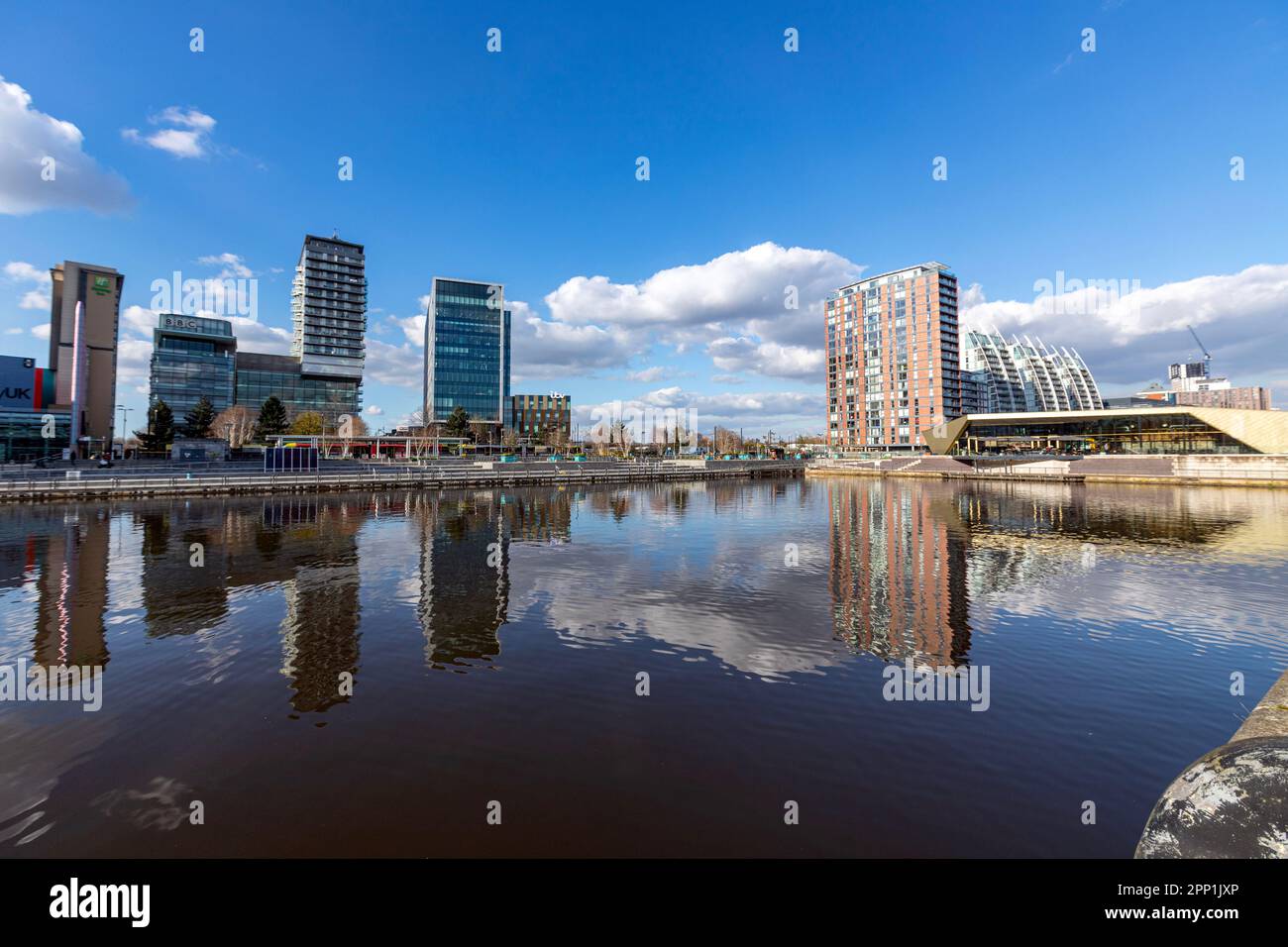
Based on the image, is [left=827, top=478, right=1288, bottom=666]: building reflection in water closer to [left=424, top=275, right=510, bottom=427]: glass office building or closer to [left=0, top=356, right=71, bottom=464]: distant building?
[left=0, top=356, right=71, bottom=464]: distant building

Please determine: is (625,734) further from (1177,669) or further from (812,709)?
(1177,669)

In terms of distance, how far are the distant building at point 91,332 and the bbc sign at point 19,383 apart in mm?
23436

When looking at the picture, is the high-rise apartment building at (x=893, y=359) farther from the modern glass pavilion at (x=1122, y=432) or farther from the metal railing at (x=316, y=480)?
the metal railing at (x=316, y=480)

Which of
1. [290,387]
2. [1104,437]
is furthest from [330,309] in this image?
[1104,437]

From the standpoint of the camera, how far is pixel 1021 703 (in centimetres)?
1005

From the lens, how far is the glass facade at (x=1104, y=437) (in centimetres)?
9525

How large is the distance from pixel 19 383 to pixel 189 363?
57.8 meters

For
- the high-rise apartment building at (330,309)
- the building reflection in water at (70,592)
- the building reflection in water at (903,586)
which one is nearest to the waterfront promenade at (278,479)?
the building reflection in water at (70,592)

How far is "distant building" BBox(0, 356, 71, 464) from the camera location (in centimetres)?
8125

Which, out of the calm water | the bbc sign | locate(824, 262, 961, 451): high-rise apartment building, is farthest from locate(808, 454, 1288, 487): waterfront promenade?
the bbc sign

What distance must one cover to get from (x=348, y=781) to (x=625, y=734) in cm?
408

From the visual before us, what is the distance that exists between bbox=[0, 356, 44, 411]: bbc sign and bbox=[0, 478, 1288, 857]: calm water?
89.6 m

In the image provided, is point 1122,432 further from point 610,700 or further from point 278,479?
point 278,479
